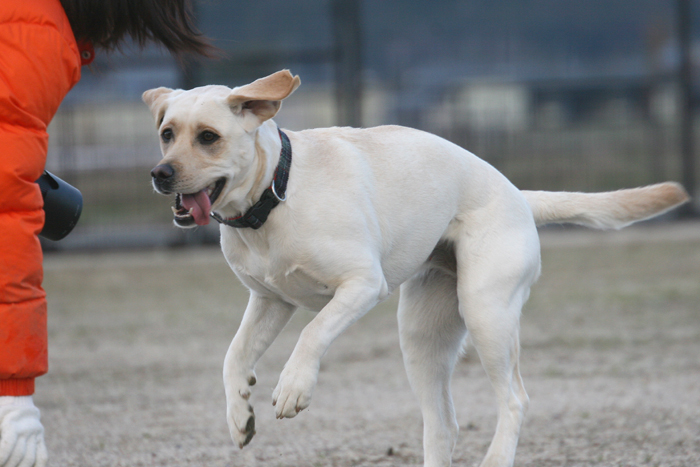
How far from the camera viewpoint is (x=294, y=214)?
298cm

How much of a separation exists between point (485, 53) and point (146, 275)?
13.1 metres

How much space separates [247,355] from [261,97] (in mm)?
966

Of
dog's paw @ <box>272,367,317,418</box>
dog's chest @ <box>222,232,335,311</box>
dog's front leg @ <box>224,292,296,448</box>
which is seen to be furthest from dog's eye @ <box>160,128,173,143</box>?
dog's paw @ <box>272,367,317,418</box>

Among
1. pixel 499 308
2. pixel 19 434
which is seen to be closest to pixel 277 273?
pixel 499 308

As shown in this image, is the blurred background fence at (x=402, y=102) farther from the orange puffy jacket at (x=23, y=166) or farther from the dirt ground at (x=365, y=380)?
the orange puffy jacket at (x=23, y=166)

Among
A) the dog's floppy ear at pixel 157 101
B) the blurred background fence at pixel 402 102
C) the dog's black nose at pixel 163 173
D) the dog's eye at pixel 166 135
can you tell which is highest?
the dog's floppy ear at pixel 157 101

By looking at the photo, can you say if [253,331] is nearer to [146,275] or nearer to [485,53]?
[146,275]

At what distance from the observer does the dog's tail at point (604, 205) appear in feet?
12.5

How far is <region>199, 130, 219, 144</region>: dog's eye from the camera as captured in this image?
2.84 meters

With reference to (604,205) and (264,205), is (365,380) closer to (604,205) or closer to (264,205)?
(604,205)

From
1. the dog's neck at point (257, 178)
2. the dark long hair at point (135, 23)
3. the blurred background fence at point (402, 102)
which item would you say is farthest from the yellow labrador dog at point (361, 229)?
the blurred background fence at point (402, 102)

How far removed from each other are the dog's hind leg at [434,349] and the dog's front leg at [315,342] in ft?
2.08

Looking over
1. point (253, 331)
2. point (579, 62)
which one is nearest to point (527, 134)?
point (579, 62)

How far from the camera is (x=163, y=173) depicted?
107 inches
